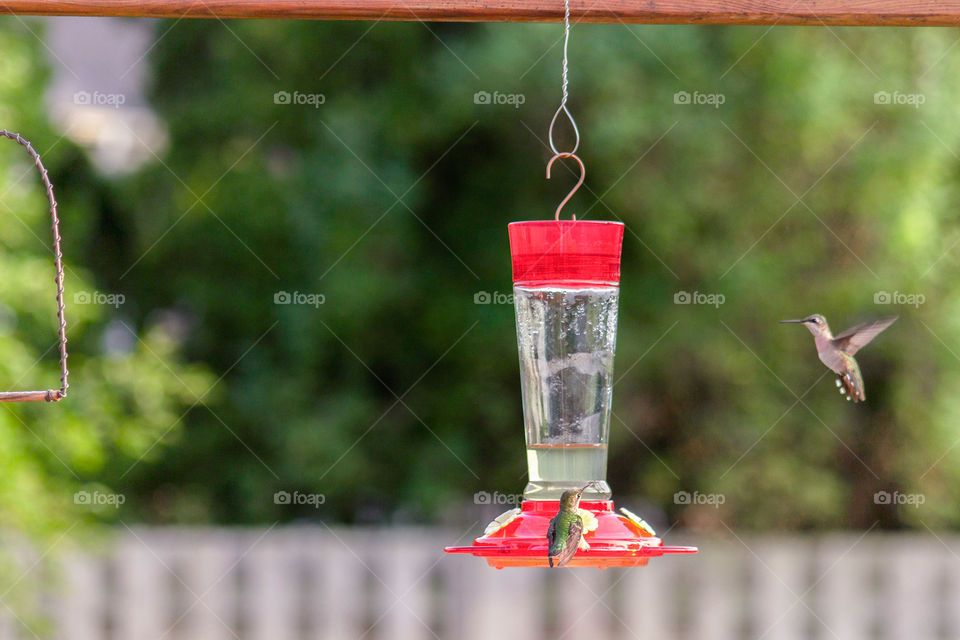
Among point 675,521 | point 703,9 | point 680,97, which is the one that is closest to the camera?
point 703,9

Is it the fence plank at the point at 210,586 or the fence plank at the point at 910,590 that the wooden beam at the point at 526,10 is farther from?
the fence plank at the point at 910,590

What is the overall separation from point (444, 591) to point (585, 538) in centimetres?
417

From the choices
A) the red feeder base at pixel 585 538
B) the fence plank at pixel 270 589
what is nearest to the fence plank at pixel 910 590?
the fence plank at pixel 270 589

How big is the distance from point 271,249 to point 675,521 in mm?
2841

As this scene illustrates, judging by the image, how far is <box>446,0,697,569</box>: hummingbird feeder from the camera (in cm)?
202

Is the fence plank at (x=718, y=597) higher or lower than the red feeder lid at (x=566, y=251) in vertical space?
lower

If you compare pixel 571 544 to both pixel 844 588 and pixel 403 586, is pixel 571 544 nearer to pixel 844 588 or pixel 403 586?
pixel 403 586

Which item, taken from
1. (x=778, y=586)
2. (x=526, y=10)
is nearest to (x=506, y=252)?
(x=778, y=586)

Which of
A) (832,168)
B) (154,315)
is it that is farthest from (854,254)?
(154,315)

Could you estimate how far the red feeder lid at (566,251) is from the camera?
213 centimetres

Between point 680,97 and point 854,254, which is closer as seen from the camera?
point 680,97

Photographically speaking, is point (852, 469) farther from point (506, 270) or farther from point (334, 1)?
point (334, 1)

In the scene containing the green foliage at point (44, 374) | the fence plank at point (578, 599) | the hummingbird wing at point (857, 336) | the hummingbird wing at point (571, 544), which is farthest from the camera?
Result: the fence plank at point (578, 599)

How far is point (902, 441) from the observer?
20.9 ft
